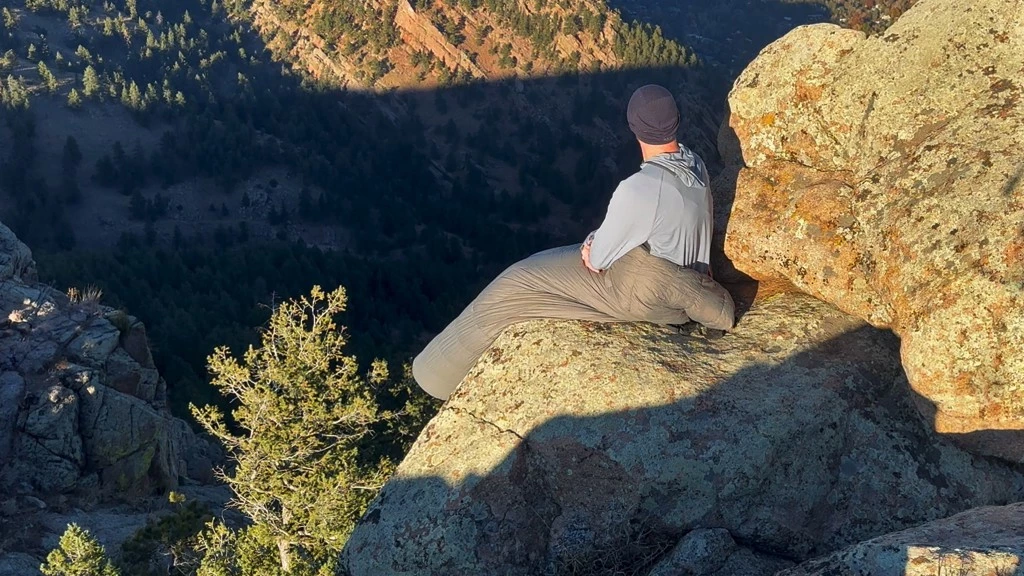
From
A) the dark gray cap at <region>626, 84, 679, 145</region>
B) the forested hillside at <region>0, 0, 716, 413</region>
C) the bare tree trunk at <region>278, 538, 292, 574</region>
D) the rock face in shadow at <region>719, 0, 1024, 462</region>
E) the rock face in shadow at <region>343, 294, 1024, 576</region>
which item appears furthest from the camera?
the forested hillside at <region>0, 0, 716, 413</region>

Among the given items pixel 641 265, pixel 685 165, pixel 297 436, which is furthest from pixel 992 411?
pixel 297 436

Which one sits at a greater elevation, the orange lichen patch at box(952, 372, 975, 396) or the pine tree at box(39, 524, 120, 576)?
the orange lichen patch at box(952, 372, 975, 396)

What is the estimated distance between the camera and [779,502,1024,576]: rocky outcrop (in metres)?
3.38

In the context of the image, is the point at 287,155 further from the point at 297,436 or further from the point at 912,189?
the point at 912,189

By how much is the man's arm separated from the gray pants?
0.30ft

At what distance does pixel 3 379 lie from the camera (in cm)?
1398

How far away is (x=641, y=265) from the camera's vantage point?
18.9 feet

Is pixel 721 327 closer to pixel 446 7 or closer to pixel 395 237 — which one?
pixel 395 237

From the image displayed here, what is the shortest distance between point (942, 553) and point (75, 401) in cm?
1522

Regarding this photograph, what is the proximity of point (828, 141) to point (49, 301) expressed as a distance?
1625 centimetres

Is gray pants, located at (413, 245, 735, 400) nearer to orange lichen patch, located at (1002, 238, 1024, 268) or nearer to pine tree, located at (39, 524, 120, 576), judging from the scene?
orange lichen patch, located at (1002, 238, 1024, 268)

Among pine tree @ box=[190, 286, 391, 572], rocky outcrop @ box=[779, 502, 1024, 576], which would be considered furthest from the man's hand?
pine tree @ box=[190, 286, 391, 572]

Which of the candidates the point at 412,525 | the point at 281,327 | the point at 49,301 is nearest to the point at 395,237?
the point at 49,301

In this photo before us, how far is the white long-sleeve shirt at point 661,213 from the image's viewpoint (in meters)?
5.60
